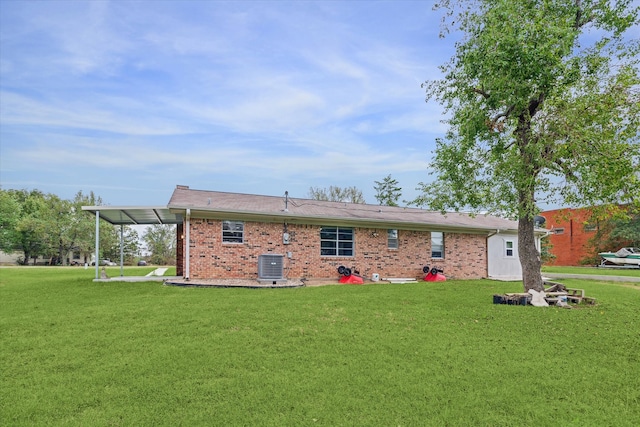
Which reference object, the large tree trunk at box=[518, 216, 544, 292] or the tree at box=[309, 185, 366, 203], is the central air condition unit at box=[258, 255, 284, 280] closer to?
the large tree trunk at box=[518, 216, 544, 292]

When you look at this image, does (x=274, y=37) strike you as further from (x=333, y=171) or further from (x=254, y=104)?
(x=333, y=171)

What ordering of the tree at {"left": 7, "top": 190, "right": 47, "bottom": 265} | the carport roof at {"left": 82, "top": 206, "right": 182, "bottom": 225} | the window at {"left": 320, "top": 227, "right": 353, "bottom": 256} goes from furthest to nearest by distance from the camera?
the tree at {"left": 7, "top": 190, "right": 47, "bottom": 265} < the window at {"left": 320, "top": 227, "right": 353, "bottom": 256} < the carport roof at {"left": 82, "top": 206, "right": 182, "bottom": 225}

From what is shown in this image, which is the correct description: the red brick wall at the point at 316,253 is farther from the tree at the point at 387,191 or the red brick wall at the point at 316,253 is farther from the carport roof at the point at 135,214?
the tree at the point at 387,191

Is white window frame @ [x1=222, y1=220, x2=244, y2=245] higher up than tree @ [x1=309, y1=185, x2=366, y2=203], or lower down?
lower down

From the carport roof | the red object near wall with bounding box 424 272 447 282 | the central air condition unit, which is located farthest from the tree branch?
the carport roof

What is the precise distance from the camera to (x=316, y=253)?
53.6 feet

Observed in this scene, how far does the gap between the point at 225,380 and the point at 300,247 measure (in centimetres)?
1122

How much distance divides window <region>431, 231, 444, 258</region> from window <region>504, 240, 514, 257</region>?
13.1 feet

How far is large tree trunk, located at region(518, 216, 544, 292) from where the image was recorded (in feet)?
37.3

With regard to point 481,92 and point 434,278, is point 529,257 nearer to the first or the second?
point 481,92

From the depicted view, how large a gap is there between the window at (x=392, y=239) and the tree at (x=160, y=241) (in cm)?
3034

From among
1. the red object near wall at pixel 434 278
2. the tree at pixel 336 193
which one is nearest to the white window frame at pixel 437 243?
the red object near wall at pixel 434 278

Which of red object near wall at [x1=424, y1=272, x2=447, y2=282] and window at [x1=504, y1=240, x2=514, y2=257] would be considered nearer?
red object near wall at [x1=424, y1=272, x2=447, y2=282]

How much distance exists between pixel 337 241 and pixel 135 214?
8146 mm
